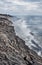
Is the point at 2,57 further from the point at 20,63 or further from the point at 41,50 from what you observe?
the point at 41,50

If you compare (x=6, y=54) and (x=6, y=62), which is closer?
(x=6, y=62)

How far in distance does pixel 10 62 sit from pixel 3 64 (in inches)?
34.5

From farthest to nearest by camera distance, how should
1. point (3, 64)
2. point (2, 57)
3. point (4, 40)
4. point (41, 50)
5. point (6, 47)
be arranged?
point (41, 50), point (4, 40), point (6, 47), point (2, 57), point (3, 64)

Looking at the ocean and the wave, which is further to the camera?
the ocean

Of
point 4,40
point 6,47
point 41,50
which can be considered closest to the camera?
point 6,47

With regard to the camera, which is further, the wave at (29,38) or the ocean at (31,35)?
the ocean at (31,35)

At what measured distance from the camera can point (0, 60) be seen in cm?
2206

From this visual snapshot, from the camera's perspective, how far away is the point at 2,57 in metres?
22.8

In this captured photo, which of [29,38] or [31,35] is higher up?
[31,35]

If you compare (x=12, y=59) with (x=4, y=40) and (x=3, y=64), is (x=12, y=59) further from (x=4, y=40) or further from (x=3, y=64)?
(x=4, y=40)

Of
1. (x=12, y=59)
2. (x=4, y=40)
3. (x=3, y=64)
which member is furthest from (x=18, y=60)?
(x=4, y=40)

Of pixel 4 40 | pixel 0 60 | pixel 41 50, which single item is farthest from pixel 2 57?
pixel 41 50

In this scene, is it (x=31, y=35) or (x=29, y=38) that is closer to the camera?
(x=29, y=38)

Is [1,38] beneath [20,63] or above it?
above
